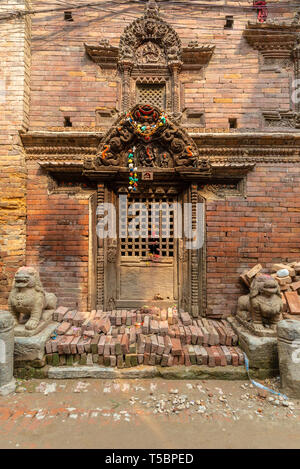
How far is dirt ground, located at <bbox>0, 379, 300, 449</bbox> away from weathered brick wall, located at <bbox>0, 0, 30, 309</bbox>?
7.86 ft

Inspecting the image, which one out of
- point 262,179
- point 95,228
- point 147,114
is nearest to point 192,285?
point 95,228

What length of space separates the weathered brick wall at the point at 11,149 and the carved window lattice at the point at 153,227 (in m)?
2.19

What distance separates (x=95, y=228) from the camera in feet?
16.0

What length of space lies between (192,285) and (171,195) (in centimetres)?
204

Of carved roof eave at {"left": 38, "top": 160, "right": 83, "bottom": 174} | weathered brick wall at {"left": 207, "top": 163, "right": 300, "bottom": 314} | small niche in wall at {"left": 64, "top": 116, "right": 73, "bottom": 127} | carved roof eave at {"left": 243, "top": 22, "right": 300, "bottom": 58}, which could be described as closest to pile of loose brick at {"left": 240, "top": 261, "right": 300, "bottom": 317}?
weathered brick wall at {"left": 207, "top": 163, "right": 300, "bottom": 314}

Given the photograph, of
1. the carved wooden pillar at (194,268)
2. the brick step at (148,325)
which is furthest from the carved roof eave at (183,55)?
the brick step at (148,325)

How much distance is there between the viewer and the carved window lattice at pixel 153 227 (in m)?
5.05

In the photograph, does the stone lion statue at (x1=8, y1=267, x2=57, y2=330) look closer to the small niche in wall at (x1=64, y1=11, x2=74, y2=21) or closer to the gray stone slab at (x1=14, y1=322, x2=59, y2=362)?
the gray stone slab at (x1=14, y1=322, x2=59, y2=362)

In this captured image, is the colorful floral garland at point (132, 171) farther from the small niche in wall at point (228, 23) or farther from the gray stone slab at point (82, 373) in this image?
the small niche in wall at point (228, 23)

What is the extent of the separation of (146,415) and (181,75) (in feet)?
21.1

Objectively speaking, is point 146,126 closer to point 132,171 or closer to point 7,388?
point 132,171

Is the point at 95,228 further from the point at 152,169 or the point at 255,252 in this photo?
the point at 255,252

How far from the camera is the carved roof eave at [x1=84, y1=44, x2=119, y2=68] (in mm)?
4980

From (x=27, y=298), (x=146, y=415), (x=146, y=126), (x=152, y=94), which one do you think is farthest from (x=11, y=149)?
(x=146, y=415)
